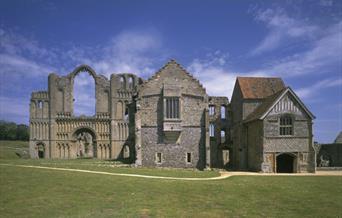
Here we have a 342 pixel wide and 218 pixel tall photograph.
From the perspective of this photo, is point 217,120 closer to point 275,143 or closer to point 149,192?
point 275,143

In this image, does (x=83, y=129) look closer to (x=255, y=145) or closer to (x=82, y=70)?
(x=82, y=70)

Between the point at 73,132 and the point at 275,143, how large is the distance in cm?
4200

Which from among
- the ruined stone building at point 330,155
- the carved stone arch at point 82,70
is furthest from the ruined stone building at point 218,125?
the carved stone arch at point 82,70

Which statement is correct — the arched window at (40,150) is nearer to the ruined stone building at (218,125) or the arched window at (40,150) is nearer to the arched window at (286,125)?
the ruined stone building at (218,125)

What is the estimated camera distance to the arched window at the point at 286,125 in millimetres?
35375

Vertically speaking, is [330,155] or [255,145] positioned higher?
[255,145]

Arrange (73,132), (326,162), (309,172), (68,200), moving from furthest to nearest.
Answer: (73,132) → (326,162) → (309,172) → (68,200)

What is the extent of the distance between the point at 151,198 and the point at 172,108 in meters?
21.6

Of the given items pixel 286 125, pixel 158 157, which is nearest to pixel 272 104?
pixel 286 125

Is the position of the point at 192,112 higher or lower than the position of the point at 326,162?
higher

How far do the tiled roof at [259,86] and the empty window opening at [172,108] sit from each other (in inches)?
328

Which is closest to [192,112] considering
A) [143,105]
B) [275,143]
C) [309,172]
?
[143,105]

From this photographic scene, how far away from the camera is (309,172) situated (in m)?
34.8

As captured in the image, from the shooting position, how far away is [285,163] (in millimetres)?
37000
